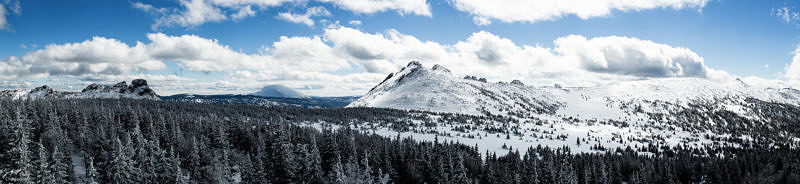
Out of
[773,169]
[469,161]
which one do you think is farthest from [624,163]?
[469,161]

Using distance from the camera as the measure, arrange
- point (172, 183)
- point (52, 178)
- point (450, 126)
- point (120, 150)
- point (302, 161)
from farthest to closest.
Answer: point (450, 126)
point (302, 161)
point (172, 183)
point (120, 150)
point (52, 178)

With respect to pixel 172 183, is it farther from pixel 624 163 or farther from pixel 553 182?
pixel 624 163

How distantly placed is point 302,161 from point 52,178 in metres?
34.6

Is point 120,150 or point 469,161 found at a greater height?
point 120,150

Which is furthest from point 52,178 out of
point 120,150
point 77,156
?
point 77,156

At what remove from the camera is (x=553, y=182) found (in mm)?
73000

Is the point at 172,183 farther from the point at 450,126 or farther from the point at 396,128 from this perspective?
the point at 450,126

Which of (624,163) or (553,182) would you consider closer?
(553,182)

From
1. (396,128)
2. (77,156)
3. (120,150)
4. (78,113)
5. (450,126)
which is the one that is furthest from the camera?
(450,126)

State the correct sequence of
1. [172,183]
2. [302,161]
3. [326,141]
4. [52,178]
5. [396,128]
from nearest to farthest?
[52,178]
[172,183]
[302,161]
[326,141]
[396,128]

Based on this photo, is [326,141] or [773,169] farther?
[773,169]

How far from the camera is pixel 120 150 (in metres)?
Result: 53.9

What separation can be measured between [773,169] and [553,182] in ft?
233

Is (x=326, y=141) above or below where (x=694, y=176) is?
above
